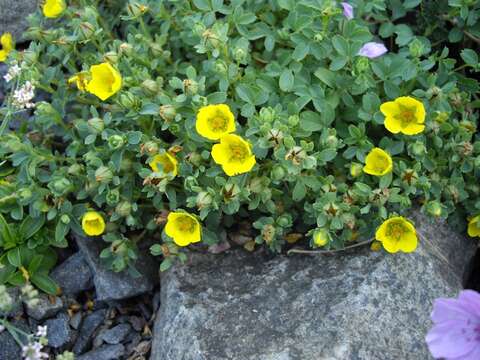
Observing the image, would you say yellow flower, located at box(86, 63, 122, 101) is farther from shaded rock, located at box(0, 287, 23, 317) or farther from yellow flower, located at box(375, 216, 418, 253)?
yellow flower, located at box(375, 216, 418, 253)

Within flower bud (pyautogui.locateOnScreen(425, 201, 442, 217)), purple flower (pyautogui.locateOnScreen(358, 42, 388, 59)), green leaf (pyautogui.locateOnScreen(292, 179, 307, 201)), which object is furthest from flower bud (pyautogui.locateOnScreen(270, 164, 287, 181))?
purple flower (pyautogui.locateOnScreen(358, 42, 388, 59))

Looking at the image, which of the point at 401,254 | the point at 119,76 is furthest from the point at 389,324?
the point at 119,76

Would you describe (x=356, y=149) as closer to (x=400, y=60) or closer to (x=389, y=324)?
(x=400, y=60)

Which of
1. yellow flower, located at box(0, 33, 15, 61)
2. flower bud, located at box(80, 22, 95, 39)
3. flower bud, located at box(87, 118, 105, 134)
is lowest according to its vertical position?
yellow flower, located at box(0, 33, 15, 61)

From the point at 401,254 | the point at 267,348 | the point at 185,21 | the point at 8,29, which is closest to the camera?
the point at 267,348

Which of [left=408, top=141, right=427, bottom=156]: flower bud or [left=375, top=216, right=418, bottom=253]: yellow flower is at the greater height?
[left=408, top=141, right=427, bottom=156]: flower bud

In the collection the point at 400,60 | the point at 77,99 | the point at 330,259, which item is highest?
the point at 400,60
